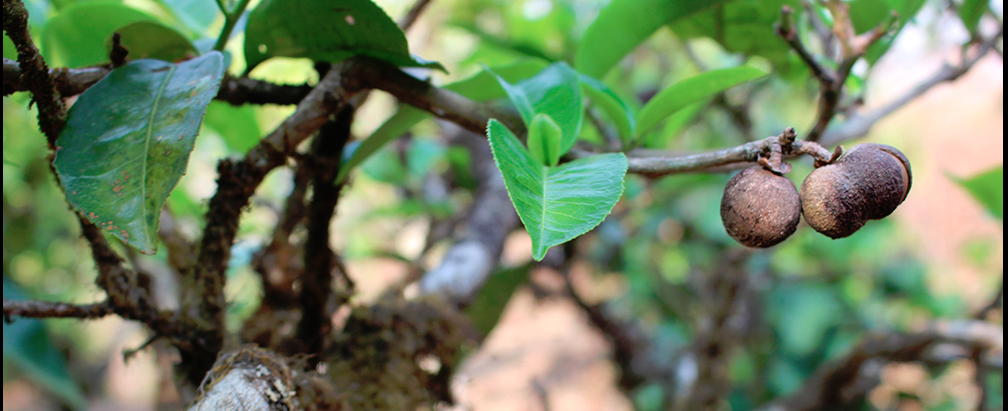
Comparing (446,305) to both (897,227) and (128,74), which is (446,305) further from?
(897,227)

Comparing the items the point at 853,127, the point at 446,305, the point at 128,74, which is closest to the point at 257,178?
the point at 128,74

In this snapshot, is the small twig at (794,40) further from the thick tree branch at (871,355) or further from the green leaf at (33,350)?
the green leaf at (33,350)

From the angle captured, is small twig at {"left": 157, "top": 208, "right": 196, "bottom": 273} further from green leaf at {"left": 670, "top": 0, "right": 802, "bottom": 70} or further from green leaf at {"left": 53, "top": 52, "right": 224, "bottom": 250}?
green leaf at {"left": 670, "top": 0, "right": 802, "bottom": 70}

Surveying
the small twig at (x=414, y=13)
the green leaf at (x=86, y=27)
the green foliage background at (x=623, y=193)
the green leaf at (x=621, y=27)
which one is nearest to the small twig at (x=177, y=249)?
the green foliage background at (x=623, y=193)

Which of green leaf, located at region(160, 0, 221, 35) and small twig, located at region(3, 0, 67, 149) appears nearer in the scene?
small twig, located at region(3, 0, 67, 149)

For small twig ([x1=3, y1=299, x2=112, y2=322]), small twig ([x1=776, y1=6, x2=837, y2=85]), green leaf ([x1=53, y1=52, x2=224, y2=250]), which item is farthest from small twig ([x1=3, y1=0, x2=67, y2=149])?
small twig ([x1=776, y1=6, x2=837, y2=85])

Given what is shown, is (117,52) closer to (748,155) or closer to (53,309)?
(53,309)
